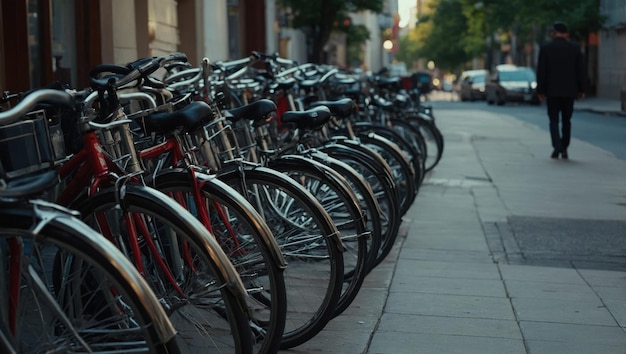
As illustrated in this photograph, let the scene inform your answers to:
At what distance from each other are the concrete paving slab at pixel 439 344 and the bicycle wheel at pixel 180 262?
1.23 meters

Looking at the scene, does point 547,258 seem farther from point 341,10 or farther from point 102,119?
point 341,10

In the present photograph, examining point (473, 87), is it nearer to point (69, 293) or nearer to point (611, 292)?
point (611, 292)

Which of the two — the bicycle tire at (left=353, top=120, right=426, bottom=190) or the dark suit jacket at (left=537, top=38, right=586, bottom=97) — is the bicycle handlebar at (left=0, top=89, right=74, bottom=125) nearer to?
the bicycle tire at (left=353, top=120, right=426, bottom=190)

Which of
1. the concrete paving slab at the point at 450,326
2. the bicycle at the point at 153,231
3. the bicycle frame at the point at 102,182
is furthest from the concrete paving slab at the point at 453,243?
the bicycle frame at the point at 102,182

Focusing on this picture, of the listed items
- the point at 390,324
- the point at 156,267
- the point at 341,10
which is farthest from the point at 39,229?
the point at 341,10

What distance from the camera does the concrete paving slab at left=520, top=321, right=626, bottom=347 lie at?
17.6ft

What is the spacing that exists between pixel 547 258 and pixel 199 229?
4564 mm

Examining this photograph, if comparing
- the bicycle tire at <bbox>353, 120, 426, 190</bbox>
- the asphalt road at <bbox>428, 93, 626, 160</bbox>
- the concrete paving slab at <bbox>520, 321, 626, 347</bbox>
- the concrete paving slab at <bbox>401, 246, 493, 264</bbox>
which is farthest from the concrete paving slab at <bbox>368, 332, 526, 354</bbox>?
the asphalt road at <bbox>428, 93, 626, 160</bbox>

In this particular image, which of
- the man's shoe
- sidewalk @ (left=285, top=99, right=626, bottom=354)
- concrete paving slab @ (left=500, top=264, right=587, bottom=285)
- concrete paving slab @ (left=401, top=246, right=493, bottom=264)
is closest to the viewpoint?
sidewalk @ (left=285, top=99, right=626, bottom=354)

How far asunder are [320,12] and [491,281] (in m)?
24.8

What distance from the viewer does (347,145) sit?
704 cm

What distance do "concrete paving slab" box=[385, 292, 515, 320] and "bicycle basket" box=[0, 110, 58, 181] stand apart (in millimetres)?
2614

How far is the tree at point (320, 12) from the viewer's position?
3088cm

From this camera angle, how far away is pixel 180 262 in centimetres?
402
